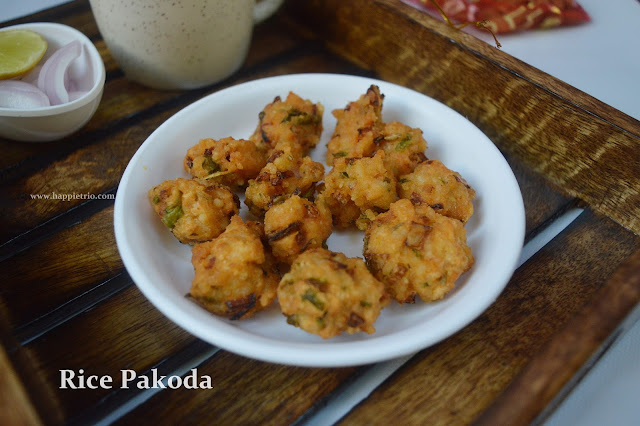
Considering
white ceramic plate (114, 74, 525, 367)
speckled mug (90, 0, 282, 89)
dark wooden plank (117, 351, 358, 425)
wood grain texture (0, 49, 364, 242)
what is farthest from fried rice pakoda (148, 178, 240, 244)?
speckled mug (90, 0, 282, 89)

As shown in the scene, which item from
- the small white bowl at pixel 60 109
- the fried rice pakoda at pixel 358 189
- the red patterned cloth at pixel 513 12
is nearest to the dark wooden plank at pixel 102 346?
the fried rice pakoda at pixel 358 189

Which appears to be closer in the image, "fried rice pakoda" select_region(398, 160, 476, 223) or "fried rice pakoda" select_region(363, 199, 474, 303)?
"fried rice pakoda" select_region(363, 199, 474, 303)

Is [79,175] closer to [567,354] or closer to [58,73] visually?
[58,73]

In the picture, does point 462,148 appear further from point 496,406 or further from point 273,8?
point 273,8

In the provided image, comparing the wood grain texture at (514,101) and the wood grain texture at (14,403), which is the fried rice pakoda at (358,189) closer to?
the wood grain texture at (514,101)

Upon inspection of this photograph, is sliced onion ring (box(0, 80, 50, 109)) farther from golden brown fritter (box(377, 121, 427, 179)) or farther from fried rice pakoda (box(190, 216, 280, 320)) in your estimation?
golden brown fritter (box(377, 121, 427, 179))

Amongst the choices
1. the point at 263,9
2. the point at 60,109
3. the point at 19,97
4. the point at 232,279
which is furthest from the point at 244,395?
the point at 263,9

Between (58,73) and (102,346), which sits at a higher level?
(58,73)
